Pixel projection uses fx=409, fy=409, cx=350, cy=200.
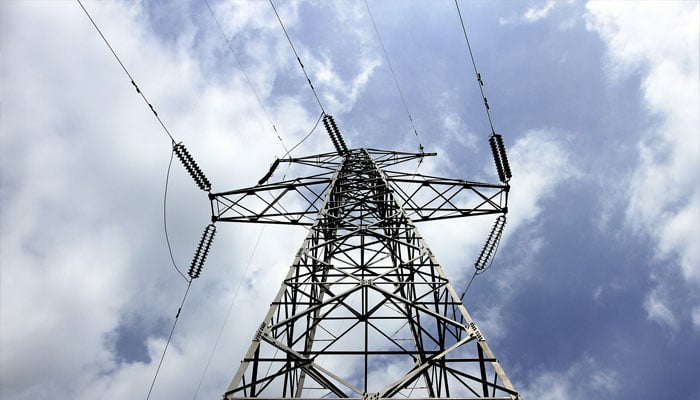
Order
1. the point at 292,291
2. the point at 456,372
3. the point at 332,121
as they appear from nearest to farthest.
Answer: the point at 456,372 < the point at 292,291 < the point at 332,121

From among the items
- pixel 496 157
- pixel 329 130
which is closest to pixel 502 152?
pixel 496 157

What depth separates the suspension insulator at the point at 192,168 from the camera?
12.7 m

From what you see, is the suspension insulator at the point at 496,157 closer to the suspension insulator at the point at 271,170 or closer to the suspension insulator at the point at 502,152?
the suspension insulator at the point at 502,152

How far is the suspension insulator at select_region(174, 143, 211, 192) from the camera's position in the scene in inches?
498

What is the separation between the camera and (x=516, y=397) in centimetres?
541

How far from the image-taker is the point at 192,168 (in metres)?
13.3

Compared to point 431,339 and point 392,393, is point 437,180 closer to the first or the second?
point 431,339

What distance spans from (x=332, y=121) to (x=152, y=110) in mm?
8370

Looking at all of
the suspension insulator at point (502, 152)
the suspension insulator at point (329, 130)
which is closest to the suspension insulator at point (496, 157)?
the suspension insulator at point (502, 152)

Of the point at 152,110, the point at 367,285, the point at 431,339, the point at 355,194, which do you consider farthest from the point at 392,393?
the point at 152,110

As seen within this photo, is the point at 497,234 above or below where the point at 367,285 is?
above

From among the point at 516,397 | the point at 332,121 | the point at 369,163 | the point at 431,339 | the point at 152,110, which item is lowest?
the point at 516,397

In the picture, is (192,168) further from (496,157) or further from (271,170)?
(496,157)

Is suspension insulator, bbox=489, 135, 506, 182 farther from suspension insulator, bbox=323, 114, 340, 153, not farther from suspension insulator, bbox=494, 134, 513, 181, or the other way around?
suspension insulator, bbox=323, 114, 340, 153
